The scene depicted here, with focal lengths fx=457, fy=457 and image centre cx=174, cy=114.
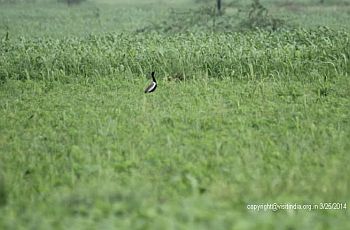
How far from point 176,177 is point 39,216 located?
153 cm

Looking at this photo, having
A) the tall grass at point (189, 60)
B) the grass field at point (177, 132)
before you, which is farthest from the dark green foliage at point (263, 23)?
the tall grass at point (189, 60)

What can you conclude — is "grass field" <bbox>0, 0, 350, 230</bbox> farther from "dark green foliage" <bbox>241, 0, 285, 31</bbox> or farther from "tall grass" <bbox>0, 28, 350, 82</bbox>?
"dark green foliage" <bbox>241, 0, 285, 31</bbox>

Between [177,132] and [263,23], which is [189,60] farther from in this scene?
[263,23]

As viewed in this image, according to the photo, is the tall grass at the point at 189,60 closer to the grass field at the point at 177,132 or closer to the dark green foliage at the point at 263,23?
the grass field at the point at 177,132

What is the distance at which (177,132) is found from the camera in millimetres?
6418

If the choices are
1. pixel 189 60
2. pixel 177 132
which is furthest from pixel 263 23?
pixel 177 132

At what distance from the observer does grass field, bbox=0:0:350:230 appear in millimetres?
4312

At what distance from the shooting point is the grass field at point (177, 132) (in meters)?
4.31

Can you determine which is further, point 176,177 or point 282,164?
point 282,164

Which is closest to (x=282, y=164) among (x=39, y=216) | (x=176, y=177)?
(x=176, y=177)

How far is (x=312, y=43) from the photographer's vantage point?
1042 centimetres

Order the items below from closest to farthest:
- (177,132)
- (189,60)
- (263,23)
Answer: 1. (177,132)
2. (189,60)
3. (263,23)

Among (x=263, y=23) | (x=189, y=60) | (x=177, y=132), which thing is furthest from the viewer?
(x=263, y=23)

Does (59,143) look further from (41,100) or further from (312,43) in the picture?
(312,43)
